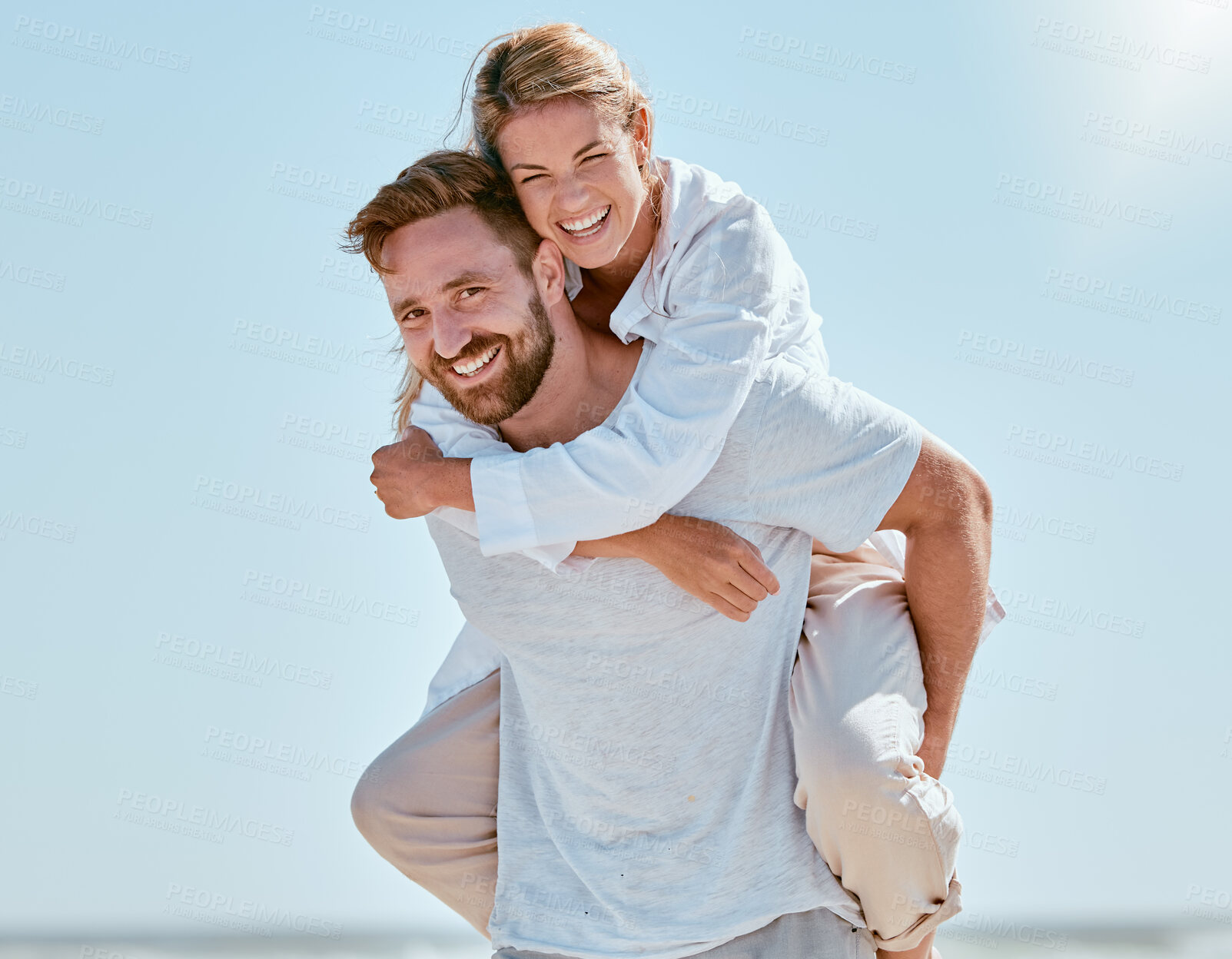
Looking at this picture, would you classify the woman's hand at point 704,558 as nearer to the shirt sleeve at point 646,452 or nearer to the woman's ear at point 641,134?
the shirt sleeve at point 646,452

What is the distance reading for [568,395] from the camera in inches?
130

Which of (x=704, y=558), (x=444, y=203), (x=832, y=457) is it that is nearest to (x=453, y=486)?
(x=704, y=558)

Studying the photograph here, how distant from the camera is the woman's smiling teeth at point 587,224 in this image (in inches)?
125

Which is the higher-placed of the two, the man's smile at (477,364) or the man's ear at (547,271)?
the man's ear at (547,271)

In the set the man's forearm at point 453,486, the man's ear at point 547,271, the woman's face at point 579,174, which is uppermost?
the woman's face at point 579,174

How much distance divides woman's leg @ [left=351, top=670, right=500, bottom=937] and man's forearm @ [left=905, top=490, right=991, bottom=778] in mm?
1216

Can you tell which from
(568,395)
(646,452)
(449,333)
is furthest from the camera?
(568,395)

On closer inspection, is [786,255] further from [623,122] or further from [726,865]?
[726,865]

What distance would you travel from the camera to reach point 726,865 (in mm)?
2898

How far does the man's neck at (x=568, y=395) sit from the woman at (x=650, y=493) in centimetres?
14

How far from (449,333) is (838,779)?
1.53 meters

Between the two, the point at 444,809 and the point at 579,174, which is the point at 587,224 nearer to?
the point at 579,174

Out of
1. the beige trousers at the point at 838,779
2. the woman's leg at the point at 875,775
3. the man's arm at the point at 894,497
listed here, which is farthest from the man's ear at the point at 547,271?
the woman's leg at the point at 875,775

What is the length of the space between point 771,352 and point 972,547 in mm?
737
